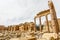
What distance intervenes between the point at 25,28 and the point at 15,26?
8444 millimetres

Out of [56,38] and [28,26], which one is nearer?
[56,38]

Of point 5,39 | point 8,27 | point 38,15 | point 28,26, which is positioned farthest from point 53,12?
point 8,27

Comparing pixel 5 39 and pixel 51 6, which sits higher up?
pixel 51 6

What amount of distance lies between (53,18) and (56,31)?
1327 mm

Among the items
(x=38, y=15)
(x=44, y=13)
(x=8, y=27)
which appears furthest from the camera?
(x=8, y=27)

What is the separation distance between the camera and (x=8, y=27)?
61.2 metres

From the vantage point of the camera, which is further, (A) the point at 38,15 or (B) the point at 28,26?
(B) the point at 28,26

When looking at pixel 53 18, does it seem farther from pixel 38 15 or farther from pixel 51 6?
pixel 38 15

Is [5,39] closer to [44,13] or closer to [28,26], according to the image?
[44,13]

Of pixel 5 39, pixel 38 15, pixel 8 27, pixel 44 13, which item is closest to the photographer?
pixel 5 39

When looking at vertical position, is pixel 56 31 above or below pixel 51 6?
below

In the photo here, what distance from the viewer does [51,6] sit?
11.8 m

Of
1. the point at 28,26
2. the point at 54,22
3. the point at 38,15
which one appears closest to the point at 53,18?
the point at 54,22

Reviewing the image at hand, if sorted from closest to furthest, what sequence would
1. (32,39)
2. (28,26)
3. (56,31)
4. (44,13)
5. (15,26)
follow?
1. (32,39)
2. (56,31)
3. (44,13)
4. (28,26)
5. (15,26)
